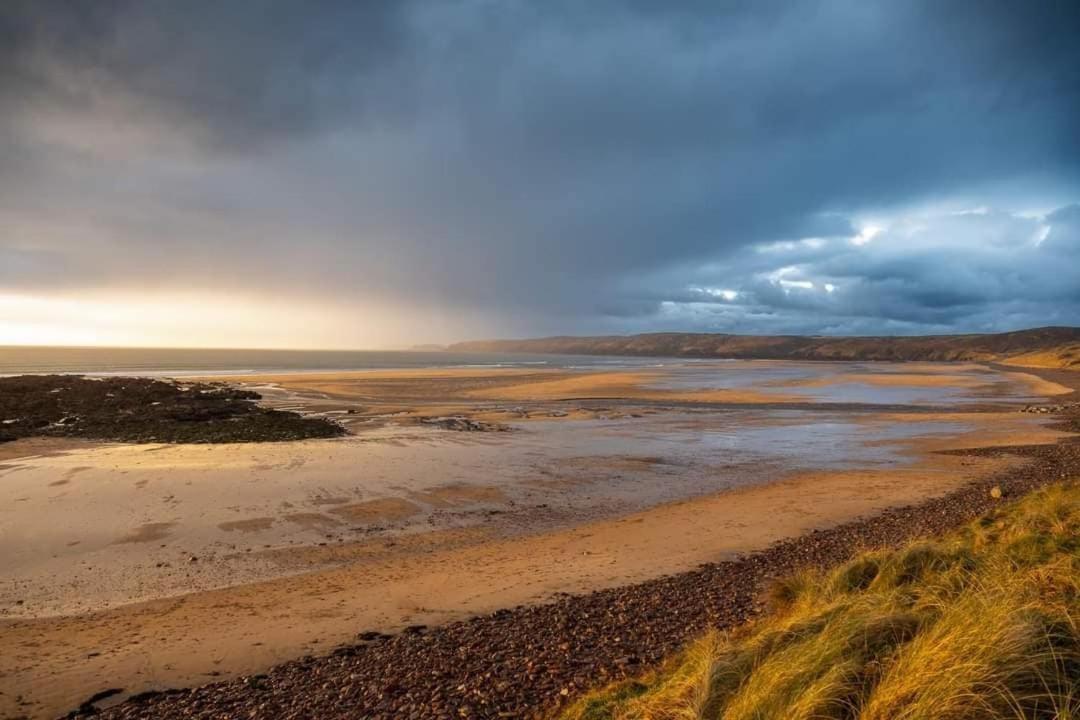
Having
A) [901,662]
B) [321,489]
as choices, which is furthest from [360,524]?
[901,662]

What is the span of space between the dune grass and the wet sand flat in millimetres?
4197

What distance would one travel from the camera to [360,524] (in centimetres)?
1360

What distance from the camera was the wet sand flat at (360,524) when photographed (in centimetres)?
802

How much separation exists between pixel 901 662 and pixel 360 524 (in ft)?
38.7

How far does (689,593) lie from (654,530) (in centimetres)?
411

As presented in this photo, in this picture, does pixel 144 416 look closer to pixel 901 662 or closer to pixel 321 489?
pixel 321 489

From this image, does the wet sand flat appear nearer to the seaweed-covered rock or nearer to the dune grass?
the seaweed-covered rock

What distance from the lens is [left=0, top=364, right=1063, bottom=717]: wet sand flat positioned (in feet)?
26.3

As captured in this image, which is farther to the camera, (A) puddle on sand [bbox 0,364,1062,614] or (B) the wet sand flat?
(A) puddle on sand [bbox 0,364,1062,614]

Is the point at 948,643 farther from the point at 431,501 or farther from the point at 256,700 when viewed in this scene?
the point at 431,501

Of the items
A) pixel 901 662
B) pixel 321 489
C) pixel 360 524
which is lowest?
pixel 360 524

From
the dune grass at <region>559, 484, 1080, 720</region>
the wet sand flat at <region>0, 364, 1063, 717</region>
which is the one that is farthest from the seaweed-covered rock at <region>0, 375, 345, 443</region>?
the dune grass at <region>559, 484, 1080, 720</region>

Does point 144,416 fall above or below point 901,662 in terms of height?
below

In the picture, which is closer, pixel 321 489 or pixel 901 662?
pixel 901 662
